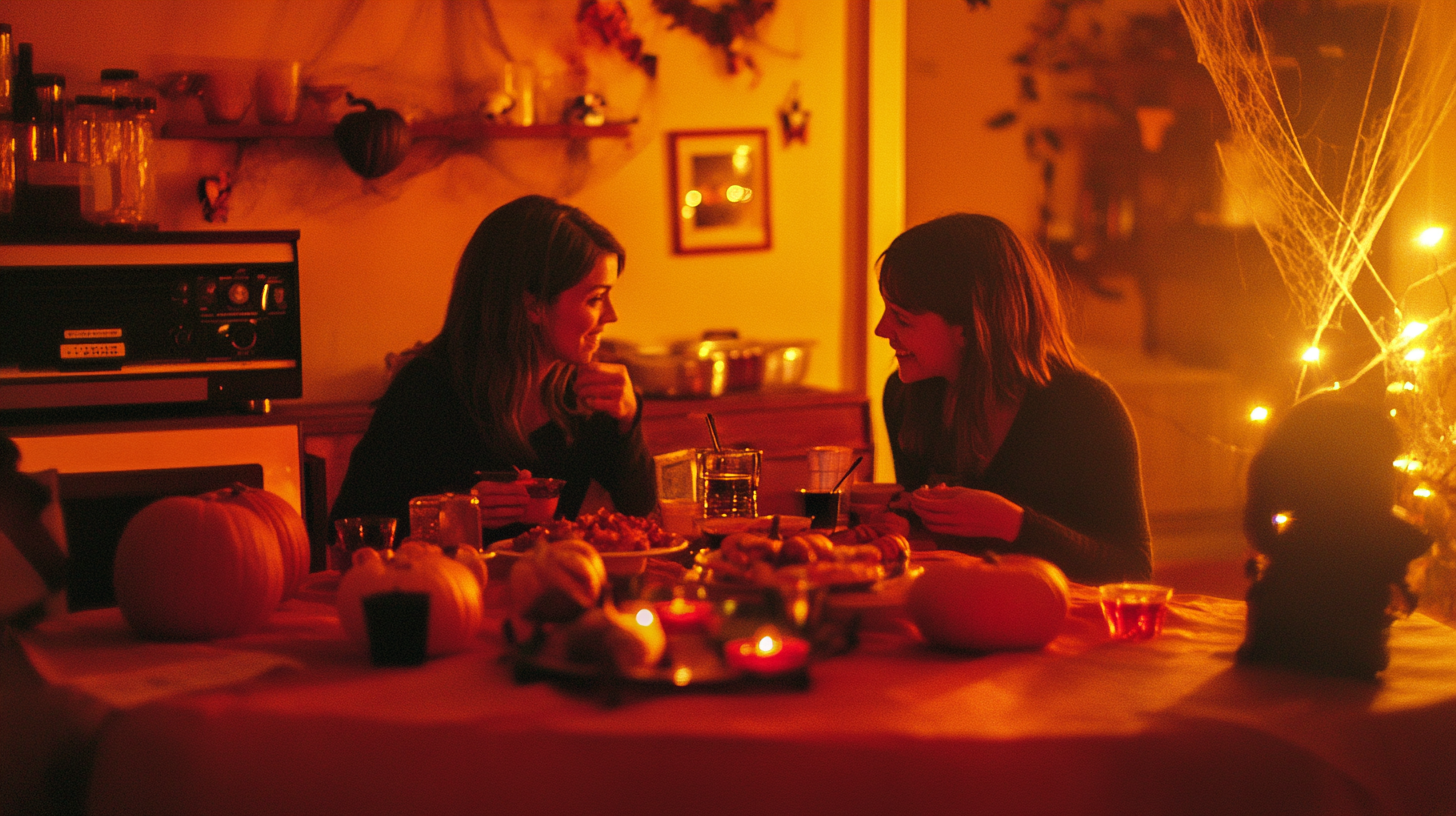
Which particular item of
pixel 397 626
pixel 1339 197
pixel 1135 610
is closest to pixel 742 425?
pixel 1339 197

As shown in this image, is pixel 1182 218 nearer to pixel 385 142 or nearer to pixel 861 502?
pixel 385 142

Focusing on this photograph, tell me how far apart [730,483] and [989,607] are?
684 millimetres

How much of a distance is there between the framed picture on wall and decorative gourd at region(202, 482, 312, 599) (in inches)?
104

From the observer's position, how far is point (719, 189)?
13.8 feet

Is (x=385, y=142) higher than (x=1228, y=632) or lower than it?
higher

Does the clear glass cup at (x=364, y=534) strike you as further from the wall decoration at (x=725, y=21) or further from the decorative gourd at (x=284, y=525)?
the wall decoration at (x=725, y=21)

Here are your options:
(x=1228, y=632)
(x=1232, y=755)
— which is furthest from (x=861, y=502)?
(x=1232, y=755)

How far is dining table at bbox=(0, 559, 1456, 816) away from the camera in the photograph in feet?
3.46

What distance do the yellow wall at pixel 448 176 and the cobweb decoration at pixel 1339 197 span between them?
1412 mm

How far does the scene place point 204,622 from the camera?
142cm

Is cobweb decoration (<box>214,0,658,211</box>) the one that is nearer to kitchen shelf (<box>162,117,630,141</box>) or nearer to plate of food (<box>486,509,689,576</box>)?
kitchen shelf (<box>162,117,630,141</box>)

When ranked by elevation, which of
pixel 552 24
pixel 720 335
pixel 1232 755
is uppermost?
pixel 552 24

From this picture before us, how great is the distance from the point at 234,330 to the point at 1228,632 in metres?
2.50

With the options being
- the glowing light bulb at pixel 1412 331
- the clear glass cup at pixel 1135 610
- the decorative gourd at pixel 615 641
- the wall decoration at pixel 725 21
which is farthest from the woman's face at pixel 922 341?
the wall decoration at pixel 725 21
